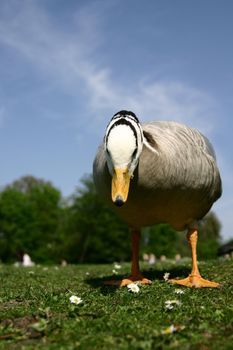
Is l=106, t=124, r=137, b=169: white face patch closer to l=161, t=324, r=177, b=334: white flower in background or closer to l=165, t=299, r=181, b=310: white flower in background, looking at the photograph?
l=165, t=299, r=181, b=310: white flower in background

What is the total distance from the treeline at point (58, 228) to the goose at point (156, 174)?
185 ft

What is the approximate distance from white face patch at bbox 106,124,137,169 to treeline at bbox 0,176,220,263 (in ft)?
192

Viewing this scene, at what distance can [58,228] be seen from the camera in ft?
239

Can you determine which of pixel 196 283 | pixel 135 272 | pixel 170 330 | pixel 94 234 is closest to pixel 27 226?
pixel 94 234

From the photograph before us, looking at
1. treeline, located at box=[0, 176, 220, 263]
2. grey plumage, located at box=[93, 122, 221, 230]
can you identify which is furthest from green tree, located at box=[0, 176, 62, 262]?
grey plumage, located at box=[93, 122, 221, 230]

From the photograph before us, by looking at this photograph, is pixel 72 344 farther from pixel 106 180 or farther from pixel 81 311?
pixel 106 180

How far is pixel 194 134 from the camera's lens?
9.09 metres

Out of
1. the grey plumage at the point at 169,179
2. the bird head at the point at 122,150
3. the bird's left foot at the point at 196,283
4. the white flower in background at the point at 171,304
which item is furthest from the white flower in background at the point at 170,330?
the bird's left foot at the point at 196,283

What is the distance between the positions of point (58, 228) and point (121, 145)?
221 ft

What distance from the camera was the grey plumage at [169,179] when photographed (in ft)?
24.7

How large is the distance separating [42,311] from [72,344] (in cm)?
129

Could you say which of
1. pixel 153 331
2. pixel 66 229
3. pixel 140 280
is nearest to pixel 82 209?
pixel 66 229

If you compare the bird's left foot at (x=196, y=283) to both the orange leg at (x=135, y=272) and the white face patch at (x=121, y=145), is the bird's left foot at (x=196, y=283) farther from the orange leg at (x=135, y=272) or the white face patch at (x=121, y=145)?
the white face patch at (x=121, y=145)

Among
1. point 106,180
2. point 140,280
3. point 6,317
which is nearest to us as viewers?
point 6,317
